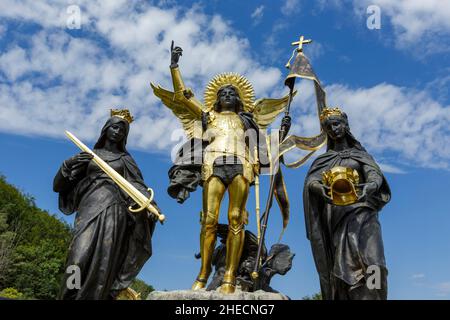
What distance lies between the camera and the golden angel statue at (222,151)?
9.58 metres

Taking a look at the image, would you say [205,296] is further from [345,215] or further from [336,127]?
[336,127]

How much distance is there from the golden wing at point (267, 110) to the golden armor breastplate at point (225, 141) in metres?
0.87

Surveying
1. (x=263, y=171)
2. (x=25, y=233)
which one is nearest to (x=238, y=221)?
(x=263, y=171)

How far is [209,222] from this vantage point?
9.58 m

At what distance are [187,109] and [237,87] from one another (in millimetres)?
1041

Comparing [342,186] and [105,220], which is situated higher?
[342,186]

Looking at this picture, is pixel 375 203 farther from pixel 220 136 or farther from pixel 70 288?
pixel 70 288

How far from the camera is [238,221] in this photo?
9617 millimetres

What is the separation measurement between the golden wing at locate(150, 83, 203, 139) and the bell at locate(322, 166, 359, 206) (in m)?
3.21

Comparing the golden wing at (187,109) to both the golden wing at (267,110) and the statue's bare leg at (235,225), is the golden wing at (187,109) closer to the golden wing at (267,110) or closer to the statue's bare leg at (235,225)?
the golden wing at (267,110)

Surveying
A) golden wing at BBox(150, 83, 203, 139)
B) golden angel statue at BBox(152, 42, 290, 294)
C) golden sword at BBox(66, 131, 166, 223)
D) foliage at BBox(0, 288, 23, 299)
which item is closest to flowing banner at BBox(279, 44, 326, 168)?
golden angel statue at BBox(152, 42, 290, 294)

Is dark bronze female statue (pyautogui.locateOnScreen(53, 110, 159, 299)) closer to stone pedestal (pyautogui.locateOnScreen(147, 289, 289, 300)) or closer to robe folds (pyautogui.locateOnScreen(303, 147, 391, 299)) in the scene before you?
stone pedestal (pyautogui.locateOnScreen(147, 289, 289, 300))

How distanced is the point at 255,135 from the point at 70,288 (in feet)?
13.9

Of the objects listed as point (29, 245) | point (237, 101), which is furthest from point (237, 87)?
point (29, 245)
